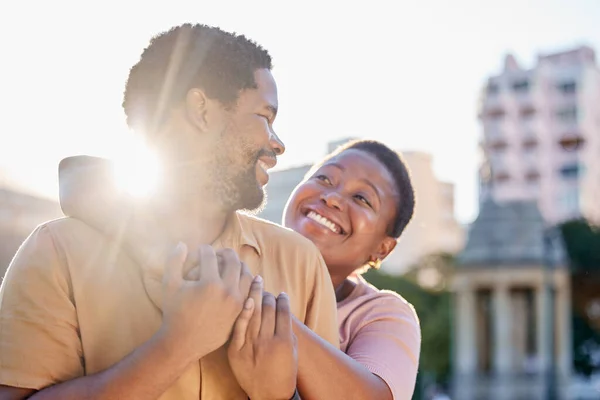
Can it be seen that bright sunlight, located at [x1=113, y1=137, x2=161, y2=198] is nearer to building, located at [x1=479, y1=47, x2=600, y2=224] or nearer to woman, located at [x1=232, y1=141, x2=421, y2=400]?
woman, located at [x1=232, y1=141, x2=421, y2=400]

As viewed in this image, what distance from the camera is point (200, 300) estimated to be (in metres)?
2.32

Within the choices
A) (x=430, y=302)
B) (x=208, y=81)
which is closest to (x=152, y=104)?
(x=208, y=81)

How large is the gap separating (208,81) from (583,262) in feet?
160

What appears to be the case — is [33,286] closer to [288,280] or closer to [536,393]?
[288,280]

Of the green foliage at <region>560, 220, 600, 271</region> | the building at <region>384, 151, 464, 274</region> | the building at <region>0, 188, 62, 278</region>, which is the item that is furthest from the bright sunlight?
the green foliage at <region>560, 220, 600, 271</region>

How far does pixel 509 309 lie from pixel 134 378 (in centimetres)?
3703

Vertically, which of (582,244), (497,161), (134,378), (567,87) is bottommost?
(582,244)

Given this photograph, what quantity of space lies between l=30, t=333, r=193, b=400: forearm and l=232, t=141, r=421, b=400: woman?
0.63 metres

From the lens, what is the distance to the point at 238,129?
2643mm

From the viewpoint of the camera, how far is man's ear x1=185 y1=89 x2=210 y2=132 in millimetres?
2621

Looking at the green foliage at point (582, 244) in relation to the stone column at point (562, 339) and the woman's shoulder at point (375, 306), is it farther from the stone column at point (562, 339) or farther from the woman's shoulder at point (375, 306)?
the woman's shoulder at point (375, 306)

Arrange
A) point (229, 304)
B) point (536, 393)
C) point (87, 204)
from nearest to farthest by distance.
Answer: point (229, 304)
point (87, 204)
point (536, 393)

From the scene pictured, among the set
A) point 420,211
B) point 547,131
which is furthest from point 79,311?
point 547,131

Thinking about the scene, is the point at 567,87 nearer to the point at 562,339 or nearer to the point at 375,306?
the point at 562,339
